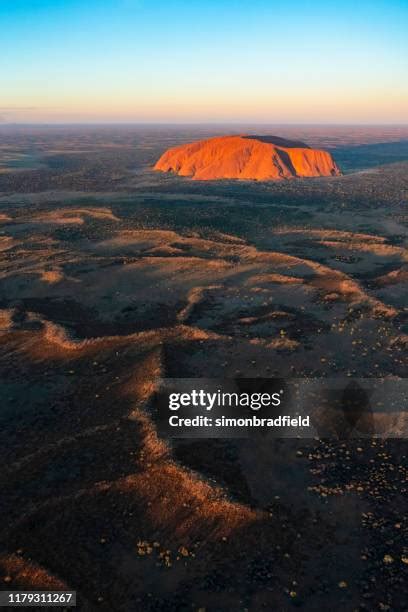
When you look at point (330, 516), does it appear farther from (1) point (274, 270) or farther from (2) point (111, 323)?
(1) point (274, 270)

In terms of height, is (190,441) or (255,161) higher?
(255,161)

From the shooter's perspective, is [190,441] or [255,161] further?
[255,161]

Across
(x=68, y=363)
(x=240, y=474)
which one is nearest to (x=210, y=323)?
(x=68, y=363)

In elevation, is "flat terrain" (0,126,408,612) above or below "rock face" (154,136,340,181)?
below

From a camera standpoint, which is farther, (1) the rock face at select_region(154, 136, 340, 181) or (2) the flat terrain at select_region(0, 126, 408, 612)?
(1) the rock face at select_region(154, 136, 340, 181)
